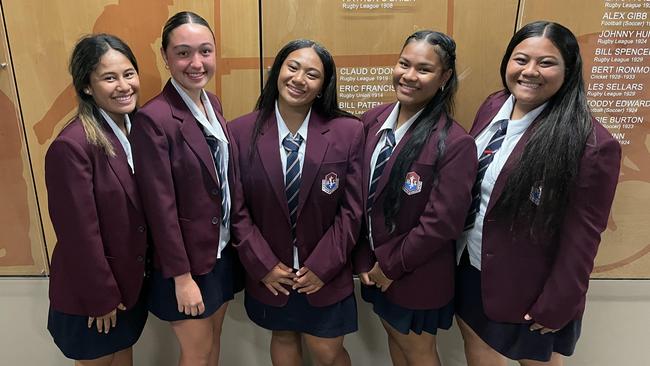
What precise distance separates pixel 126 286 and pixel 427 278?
101 centimetres

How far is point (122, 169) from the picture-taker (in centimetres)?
154

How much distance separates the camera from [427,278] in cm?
167

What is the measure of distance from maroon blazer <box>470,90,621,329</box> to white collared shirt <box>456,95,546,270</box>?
4 cm

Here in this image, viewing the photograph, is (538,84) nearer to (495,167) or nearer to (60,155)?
(495,167)

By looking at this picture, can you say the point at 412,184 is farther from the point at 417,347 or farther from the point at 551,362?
the point at 551,362

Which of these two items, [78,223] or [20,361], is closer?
[78,223]

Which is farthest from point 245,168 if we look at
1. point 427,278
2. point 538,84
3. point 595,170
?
point 595,170

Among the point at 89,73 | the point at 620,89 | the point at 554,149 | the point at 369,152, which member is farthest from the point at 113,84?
the point at 620,89

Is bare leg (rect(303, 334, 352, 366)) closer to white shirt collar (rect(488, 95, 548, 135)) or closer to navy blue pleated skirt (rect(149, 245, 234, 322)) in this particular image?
navy blue pleated skirt (rect(149, 245, 234, 322))

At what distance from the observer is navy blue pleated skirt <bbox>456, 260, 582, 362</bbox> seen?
1.60 metres

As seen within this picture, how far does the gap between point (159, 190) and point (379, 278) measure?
2.62 ft

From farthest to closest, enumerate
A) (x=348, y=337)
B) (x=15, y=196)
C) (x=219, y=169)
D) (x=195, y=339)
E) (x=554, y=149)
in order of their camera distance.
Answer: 1. (x=348, y=337)
2. (x=15, y=196)
3. (x=195, y=339)
4. (x=219, y=169)
5. (x=554, y=149)

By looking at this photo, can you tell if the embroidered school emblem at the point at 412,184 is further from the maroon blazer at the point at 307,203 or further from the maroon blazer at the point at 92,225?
the maroon blazer at the point at 92,225

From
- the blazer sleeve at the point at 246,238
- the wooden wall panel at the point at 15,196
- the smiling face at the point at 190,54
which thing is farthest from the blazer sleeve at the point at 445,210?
the wooden wall panel at the point at 15,196
